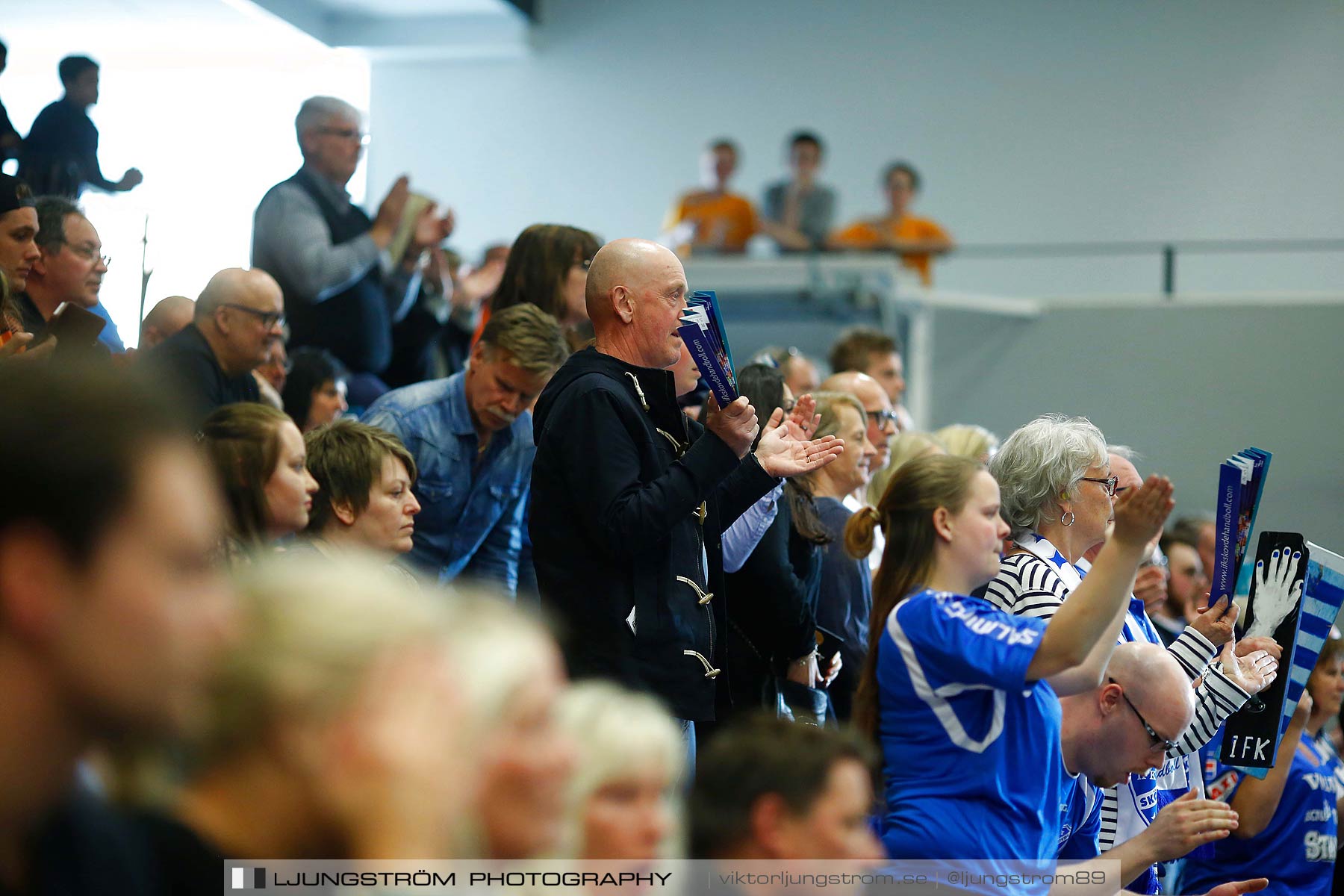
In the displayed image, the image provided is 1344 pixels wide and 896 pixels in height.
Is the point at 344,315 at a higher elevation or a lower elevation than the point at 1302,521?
higher

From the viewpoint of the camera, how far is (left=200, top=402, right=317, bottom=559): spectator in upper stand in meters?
2.39

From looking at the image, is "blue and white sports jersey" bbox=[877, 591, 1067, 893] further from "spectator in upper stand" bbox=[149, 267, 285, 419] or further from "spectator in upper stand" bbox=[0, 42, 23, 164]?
"spectator in upper stand" bbox=[0, 42, 23, 164]

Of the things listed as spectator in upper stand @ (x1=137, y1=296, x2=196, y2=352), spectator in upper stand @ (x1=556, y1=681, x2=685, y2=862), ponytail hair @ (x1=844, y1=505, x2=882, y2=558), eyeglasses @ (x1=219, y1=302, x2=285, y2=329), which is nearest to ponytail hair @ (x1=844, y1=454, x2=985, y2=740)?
ponytail hair @ (x1=844, y1=505, x2=882, y2=558)

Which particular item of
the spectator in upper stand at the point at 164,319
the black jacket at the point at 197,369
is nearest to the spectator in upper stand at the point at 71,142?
the spectator in upper stand at the point at 164,319

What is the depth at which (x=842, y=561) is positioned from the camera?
333cm

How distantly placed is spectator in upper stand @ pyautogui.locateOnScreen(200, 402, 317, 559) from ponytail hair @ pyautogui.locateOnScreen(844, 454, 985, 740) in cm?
102

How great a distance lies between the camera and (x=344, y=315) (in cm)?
453

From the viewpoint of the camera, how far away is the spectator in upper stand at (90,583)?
A: 2.94 ft

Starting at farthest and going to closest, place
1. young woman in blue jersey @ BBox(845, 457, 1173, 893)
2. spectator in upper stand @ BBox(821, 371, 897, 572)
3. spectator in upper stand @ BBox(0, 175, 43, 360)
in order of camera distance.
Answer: spectator in upper stand @ BBox(821, 371, 897, 572) → spectator in upper stand @ BBox(0, 175, 43, 360) → young woman in blue jersey @ BBox(845, 457, 1173, 893)

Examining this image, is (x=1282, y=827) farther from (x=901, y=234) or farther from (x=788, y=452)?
(x=901, y=234)

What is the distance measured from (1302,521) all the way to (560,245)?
4808 mm

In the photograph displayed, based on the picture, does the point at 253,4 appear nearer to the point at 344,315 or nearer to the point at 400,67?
the point at 344,315

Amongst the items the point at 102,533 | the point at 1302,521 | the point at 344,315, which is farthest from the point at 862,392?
the point at 1302,521

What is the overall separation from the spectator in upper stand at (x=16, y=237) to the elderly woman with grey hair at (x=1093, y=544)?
212 centimetres
